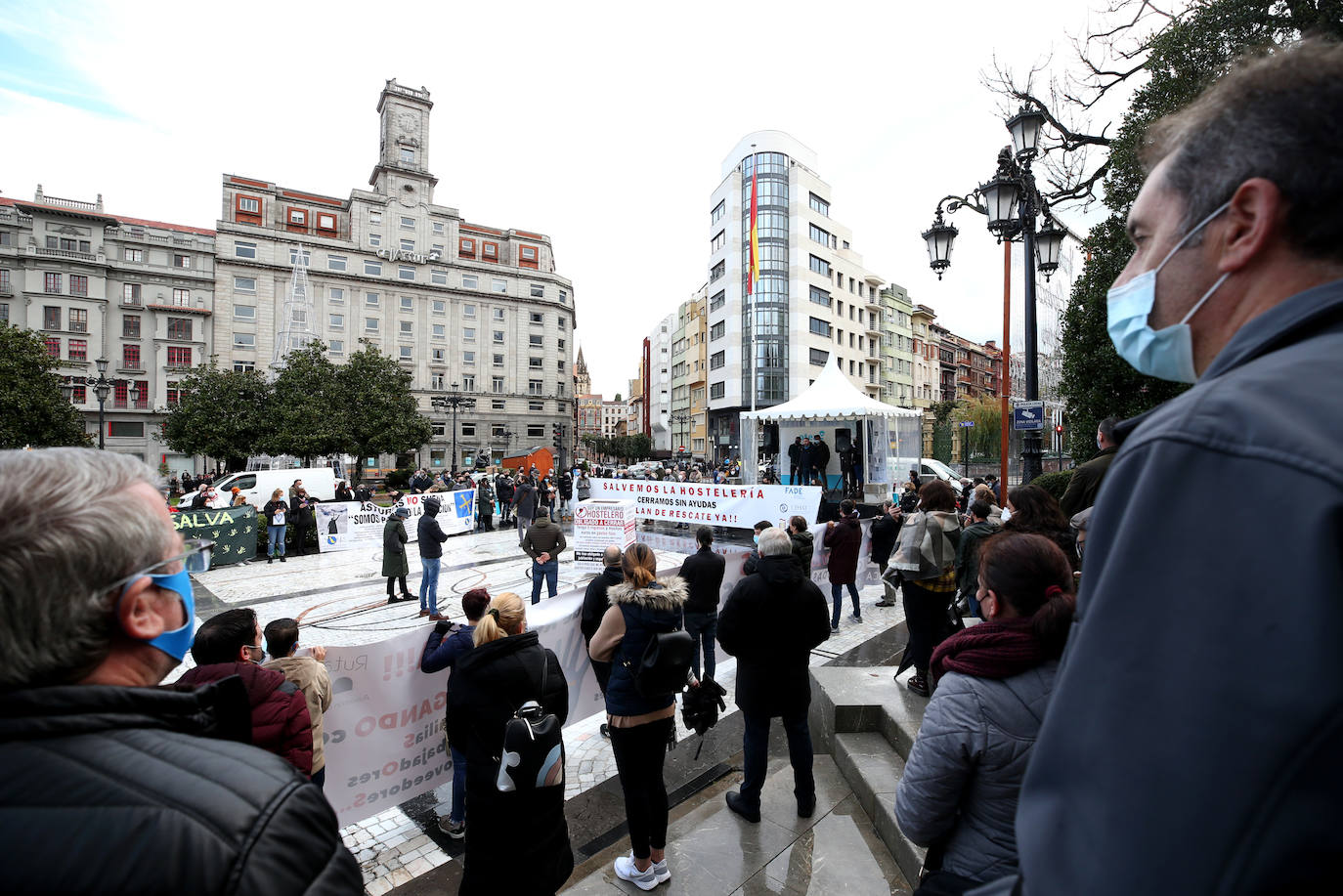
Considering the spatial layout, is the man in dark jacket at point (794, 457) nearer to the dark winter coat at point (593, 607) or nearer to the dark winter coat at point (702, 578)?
the dark winter coat at point (702, 578)

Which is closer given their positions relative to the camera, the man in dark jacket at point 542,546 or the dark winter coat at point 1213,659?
the dark winter coat at point 1213,659

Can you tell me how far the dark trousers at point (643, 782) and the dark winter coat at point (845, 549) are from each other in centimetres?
568

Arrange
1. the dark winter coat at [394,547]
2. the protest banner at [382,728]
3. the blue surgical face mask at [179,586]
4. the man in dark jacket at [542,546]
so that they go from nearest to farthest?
the blue surgical face mask at [179,586] < the protest banner at [382,728] < the man in dark jacket at [542,546] < the dark winter coat at [394,547]

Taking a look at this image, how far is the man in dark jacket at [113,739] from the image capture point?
0.88m

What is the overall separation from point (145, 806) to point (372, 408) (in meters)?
44.2

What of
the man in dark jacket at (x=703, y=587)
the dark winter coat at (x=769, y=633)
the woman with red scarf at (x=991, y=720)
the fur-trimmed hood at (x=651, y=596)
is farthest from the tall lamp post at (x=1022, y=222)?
the woman with red scarf at (x=991, y=720)

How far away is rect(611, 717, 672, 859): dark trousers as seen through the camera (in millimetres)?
3605

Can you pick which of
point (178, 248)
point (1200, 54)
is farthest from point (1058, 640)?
point (178, 248)

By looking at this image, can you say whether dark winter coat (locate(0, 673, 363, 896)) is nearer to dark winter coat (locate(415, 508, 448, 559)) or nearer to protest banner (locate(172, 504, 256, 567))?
dark winter coat (locate(415, 508, 448, 559))

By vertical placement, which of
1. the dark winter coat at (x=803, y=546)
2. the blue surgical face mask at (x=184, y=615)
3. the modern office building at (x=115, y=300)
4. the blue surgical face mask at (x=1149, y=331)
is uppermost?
the modern office building at (x=115, y=300)

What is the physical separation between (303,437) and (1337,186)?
41839 millimetres

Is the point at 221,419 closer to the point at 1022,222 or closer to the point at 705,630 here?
the point at 705,630

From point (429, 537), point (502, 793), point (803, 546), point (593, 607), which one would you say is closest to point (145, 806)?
point (502, 793)

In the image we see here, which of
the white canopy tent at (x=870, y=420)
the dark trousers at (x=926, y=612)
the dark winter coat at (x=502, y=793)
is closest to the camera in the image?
the dark winter coat at (x=502, y=793)
